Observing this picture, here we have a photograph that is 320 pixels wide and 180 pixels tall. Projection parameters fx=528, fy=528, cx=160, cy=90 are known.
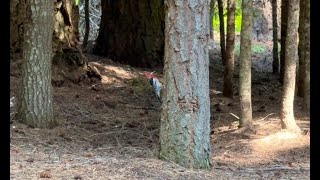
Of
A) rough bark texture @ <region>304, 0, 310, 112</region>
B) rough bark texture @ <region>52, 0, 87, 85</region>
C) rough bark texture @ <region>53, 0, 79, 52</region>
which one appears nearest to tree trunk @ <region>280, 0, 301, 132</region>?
rough bark texture @ <region>304, 0, 310, 112</region>

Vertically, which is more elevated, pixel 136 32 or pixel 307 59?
pixel 136 32

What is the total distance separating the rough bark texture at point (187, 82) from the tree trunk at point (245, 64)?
2.65 meters

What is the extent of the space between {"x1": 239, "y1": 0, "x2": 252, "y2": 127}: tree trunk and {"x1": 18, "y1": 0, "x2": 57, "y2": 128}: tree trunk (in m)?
2.94

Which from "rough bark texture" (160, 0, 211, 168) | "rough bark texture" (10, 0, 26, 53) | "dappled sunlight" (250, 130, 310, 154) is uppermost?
"rough bark texture" (10, 0, 26, 53)

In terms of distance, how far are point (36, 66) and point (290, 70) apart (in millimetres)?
3718

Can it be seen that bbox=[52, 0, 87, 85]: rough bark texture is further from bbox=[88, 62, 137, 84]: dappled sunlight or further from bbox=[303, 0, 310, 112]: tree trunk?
bbox=[303, 0, 310, 112]: tree trunk

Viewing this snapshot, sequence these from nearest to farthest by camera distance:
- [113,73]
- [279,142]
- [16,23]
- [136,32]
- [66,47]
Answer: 1. [279,142]
2. [16,23]
3. [66,47]
4. [113,73]
5. [136,32]

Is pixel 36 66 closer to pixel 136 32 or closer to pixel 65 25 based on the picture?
pixel 65 25

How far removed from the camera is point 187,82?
561 centimetres

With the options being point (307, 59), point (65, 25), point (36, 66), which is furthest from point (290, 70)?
point (65, 25)

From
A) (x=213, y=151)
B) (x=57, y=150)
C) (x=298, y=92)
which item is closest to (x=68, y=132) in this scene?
(x=57, y=150)

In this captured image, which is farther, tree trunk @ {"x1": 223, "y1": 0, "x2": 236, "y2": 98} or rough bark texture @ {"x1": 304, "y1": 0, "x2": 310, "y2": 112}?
tree trunk @ {"x1": 223, "y1": 0, "x2": 236, "y2": 98}

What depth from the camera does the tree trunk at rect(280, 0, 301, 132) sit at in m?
7.57

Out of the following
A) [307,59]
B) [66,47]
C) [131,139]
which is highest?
[66,47]
